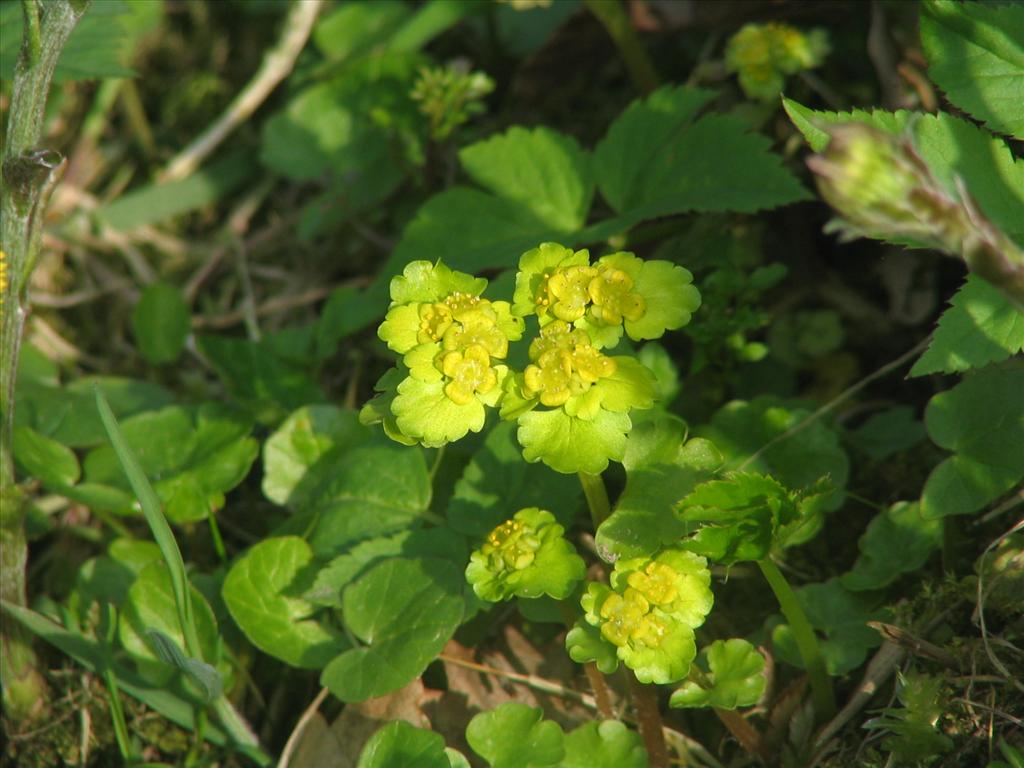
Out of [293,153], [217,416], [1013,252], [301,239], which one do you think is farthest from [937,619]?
[293,153]

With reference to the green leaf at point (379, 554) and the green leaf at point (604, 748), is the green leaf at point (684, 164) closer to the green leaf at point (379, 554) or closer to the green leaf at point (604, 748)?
the green leaf at point (379, 554)

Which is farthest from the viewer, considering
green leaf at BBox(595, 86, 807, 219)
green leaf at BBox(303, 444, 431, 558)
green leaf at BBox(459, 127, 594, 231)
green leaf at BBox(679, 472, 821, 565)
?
→ green leaf at BBox(459, 127, 594, 231)

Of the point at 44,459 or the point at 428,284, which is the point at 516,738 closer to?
the point at 428,284

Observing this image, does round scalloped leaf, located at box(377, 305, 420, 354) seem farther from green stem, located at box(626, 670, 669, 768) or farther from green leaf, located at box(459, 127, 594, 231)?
green leaf, located at box(459, 127, 594, 231)

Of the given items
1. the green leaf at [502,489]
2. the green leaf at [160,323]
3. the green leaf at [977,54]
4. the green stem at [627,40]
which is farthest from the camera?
the green leaf at [160,323]

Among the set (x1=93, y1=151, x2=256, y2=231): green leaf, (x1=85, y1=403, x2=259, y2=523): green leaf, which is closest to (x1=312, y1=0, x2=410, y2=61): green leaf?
(x1=93, y1=151, x2=256, y2=231): green leaf

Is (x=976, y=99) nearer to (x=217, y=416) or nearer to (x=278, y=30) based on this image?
(x=217, y=416)

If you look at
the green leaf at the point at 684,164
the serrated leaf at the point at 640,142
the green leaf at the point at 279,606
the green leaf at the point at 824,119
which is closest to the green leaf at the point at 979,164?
the green leaf at the point at 824,119
